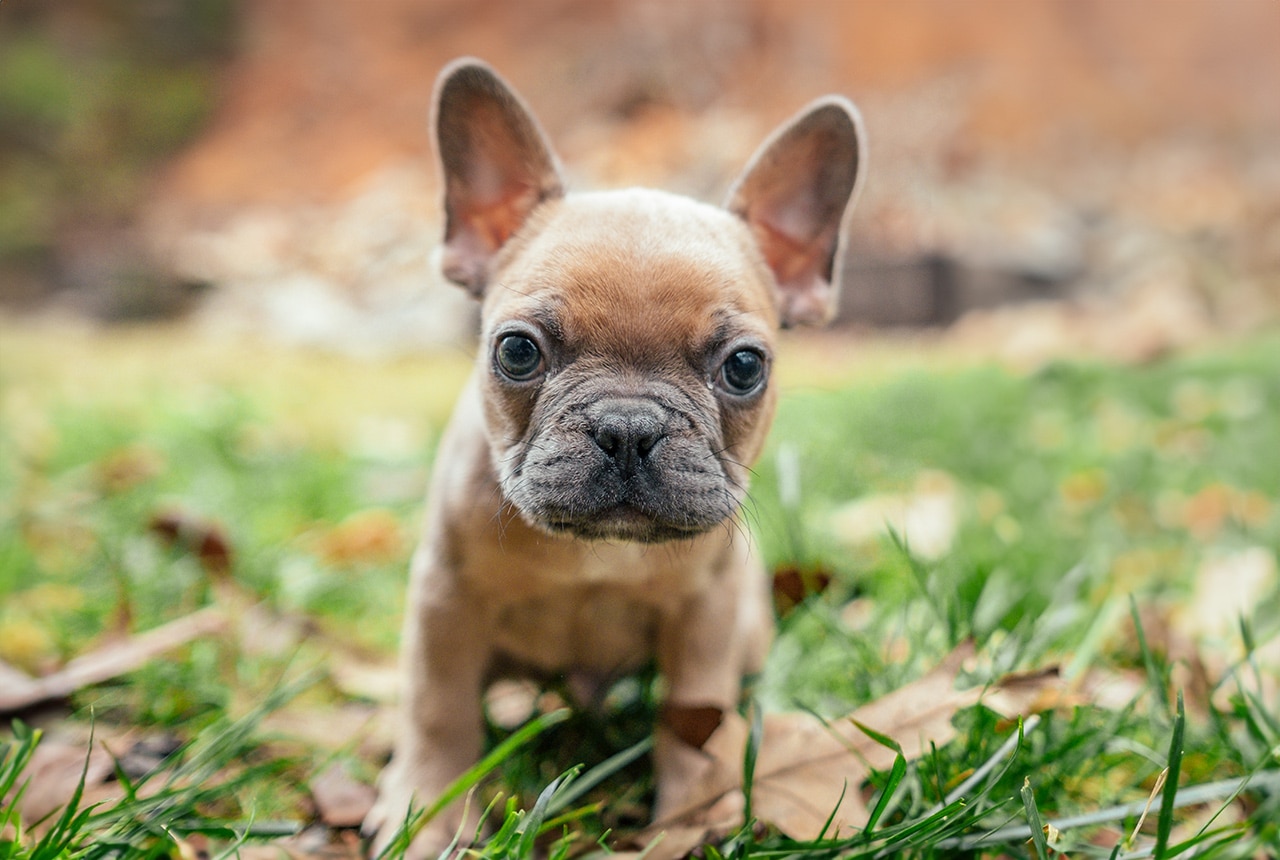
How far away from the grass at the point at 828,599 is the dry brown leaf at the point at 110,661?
0.05 m

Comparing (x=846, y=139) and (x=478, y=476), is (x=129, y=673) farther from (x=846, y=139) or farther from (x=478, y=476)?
(x=846, y=139)

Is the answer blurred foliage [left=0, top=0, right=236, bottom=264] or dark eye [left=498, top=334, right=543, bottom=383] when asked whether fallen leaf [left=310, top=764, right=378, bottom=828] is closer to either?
dark eye [left=498, top=334, right=543, bottom=383]

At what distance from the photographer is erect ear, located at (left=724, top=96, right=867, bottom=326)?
202 centimetres

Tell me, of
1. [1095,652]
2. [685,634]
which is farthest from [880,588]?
[685,634]

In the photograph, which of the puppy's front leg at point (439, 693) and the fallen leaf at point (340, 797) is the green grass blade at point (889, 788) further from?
the fallen leaf at point (340, 797)

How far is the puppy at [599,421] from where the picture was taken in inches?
66.1

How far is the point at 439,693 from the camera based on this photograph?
6.14ft

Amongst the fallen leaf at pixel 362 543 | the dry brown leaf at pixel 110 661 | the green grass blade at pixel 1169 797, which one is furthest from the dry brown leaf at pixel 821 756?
the fallen leaf at pixel 362 543

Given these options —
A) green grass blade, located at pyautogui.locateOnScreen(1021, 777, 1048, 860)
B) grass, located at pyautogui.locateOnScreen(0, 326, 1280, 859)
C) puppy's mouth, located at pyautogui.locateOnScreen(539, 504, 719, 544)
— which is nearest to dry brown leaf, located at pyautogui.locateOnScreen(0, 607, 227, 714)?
grass, located at pyautogui.locateOnScreen(0, 326, 1280, 859)

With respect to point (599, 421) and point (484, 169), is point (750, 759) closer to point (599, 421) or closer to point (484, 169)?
point (599, 421)

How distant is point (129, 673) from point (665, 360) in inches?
55.1

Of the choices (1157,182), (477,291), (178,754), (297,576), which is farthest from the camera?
(1157,182)

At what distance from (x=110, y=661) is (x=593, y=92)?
8.69 metres

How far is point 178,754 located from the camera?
1.61m
